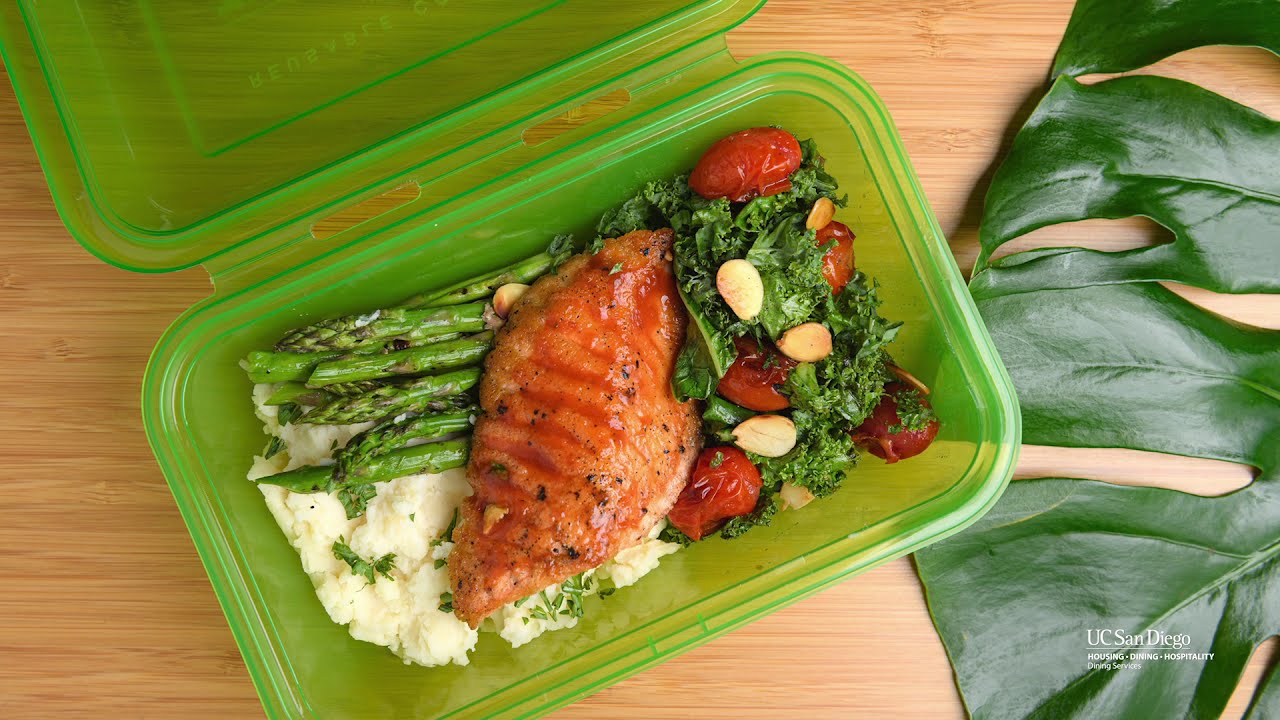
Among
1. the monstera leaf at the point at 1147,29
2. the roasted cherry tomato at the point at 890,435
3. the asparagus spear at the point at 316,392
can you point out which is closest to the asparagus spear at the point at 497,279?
the asparagus spear at the point at 316,392

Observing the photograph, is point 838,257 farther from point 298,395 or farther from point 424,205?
point 298,395

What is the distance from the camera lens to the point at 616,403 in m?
2.00

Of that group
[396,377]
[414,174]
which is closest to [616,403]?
[396,377]

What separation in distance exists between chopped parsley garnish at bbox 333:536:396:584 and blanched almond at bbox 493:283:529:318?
725 mm

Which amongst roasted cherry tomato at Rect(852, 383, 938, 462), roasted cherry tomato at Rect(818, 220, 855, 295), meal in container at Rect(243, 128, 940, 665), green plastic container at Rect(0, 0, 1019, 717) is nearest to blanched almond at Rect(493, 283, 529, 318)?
meal in container at Rect(243, 128, 940, 665)

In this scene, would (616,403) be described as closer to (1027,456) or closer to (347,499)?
(347,499)

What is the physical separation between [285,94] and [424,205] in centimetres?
44

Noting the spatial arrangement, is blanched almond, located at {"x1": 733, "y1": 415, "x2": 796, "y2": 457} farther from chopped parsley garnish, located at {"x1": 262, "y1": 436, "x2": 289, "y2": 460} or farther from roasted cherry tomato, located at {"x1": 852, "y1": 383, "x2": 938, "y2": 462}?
chopped parsley garnish, located at {"x1": 262, "y1": 436, "x2": 289, "y2": 460}

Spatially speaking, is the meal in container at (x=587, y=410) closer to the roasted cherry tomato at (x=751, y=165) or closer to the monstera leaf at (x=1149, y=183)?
the roasted cherry tomato at (x=751, y=165)

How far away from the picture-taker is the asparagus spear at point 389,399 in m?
2.04

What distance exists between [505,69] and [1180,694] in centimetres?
278

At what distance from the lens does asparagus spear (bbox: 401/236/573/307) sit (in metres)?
2.15

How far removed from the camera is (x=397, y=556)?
2.10 meters

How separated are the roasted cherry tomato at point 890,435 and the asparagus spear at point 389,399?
1.10 m
